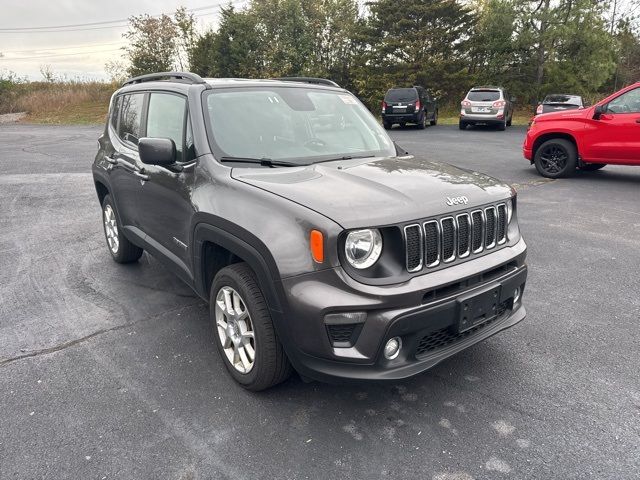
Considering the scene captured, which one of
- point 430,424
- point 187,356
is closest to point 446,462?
point 430,424

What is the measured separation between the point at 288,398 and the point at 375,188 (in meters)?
1.34

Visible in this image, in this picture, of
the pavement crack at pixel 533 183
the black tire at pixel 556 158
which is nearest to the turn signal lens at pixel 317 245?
the pavement crack at pixel 533 183

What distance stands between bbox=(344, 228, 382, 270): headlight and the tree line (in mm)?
28768

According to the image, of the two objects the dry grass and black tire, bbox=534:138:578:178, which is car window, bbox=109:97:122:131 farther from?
the dry grass

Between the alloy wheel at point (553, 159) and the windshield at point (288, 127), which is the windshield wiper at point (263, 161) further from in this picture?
the alloy wheel at point (553, 159)

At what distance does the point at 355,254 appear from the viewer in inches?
94.9

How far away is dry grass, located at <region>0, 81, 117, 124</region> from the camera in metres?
30.8

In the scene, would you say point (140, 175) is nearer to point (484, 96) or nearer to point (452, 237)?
point (452, 237)

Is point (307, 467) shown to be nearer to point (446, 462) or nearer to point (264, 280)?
point (446, 462)

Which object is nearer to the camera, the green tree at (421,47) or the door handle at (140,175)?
the door handle at (140,175)

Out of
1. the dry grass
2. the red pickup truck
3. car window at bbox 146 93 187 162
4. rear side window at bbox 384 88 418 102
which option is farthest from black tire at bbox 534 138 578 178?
the dry grass

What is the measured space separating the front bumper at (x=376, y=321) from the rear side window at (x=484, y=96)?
64.3ft

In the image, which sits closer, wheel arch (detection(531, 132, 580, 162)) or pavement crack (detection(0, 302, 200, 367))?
pavement crack (detection(0, 302, 200, 367))

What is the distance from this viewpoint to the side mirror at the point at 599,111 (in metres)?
8.74
